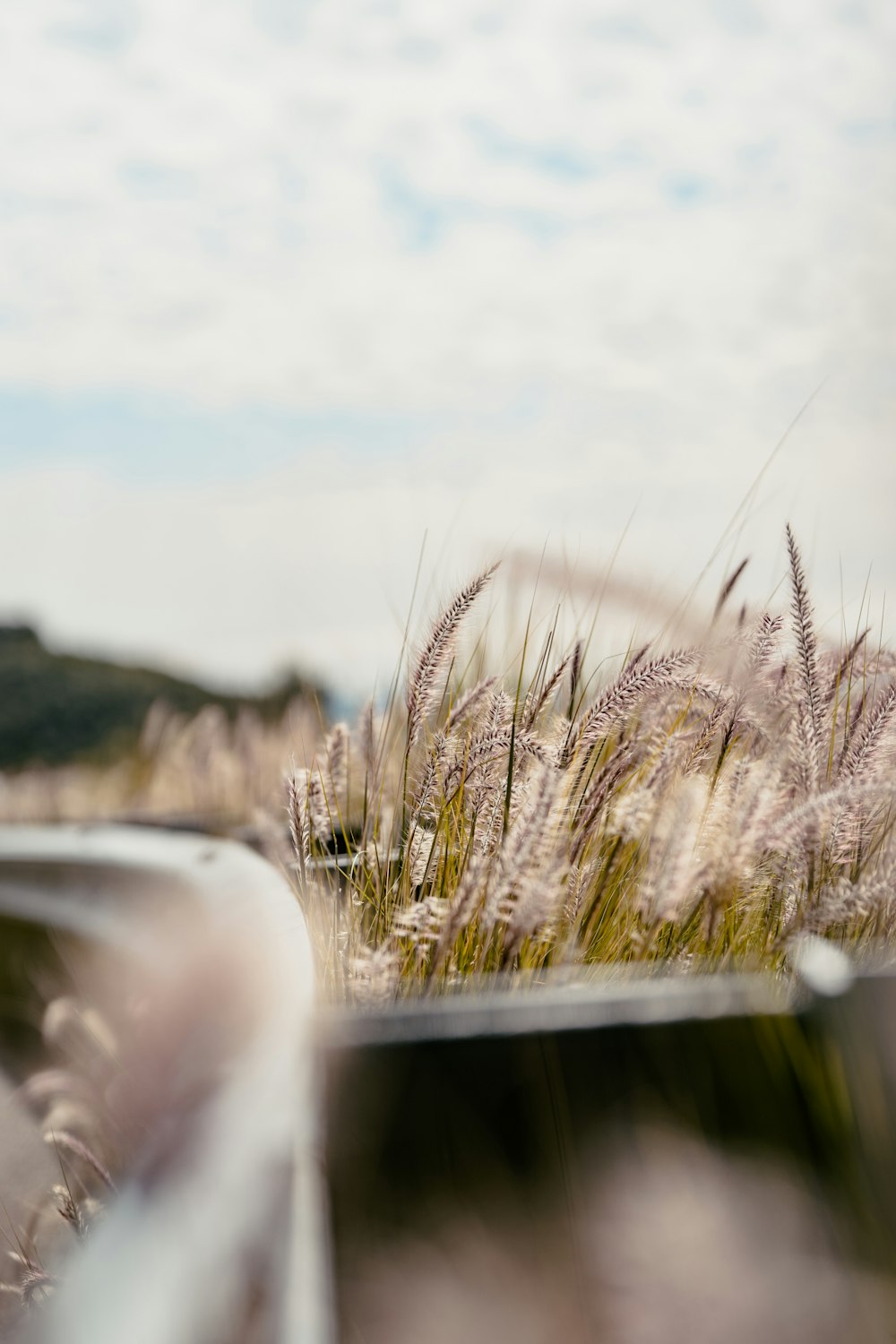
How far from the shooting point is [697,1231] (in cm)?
56

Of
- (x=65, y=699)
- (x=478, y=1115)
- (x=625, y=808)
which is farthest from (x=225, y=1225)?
(x=65, y=699)

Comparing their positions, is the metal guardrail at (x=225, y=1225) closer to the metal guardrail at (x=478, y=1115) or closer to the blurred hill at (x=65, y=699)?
the metal guardrail at (x=478, y=1115)

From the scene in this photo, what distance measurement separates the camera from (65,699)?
1617cm

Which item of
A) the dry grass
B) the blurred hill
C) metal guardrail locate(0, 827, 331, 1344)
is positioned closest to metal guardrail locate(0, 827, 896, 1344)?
metal guardrail locate(0, 827, 331, 1344)

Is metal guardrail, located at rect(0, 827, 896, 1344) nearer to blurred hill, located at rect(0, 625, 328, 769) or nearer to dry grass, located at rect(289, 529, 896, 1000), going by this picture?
dry grass, located at rect(289, 529, 896, 1000)

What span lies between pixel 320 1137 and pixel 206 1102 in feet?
0.22

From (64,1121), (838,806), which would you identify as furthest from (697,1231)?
(64,1121)

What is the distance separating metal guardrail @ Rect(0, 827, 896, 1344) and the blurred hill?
48.6 ft

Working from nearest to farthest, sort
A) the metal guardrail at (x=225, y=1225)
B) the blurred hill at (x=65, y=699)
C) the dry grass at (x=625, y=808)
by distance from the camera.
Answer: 1. the metal guardrail at (x=225, y=1225)
2. the dry grass at (x=625, y=808)
3. the blurred hill at (x=65, y=699)

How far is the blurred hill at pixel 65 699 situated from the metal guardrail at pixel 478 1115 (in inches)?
583

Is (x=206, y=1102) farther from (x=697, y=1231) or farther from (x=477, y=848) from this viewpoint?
(x=477, y=848)

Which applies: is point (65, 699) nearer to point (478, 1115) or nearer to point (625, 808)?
point (625, 808)

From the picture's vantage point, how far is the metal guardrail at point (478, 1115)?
511 millimetres

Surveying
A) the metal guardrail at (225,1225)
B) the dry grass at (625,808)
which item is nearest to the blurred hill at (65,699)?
the dry grass at (625,808)
